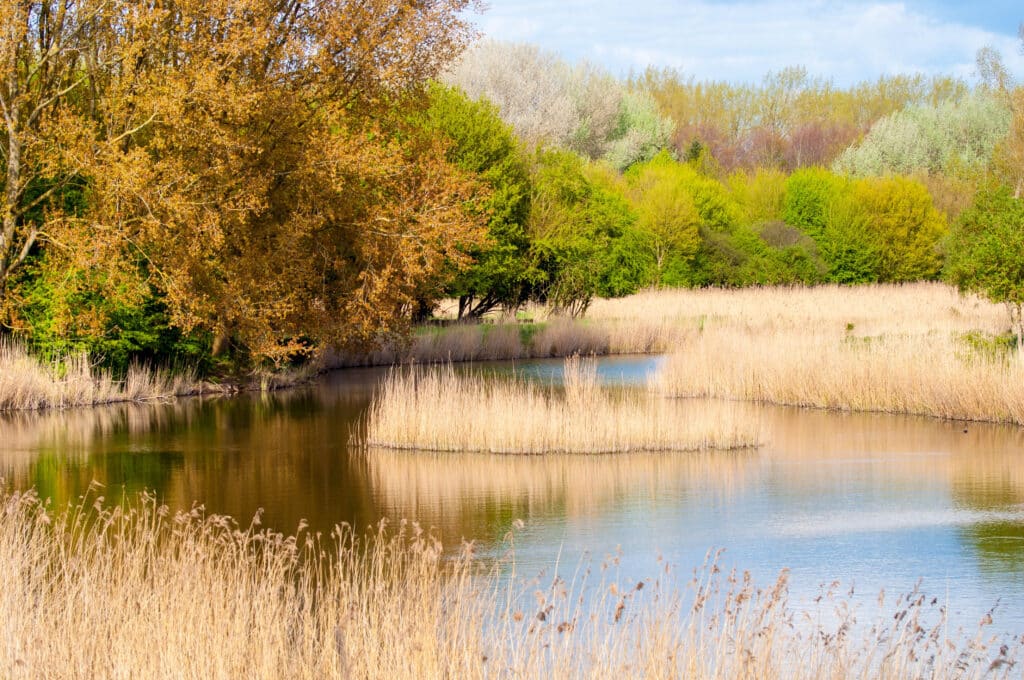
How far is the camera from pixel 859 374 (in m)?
20.8

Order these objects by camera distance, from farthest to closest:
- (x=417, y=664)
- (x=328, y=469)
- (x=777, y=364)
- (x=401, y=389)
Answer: (x=777, y=364) → (x=401, y=389) → (x=328, y=469) → (x=417, y=664)

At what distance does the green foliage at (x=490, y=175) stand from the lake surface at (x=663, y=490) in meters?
13.7

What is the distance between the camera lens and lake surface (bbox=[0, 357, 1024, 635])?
10.9 m

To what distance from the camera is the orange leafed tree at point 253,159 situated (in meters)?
20.7

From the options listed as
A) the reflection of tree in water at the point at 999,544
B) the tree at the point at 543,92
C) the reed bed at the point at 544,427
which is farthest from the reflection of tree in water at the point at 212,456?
the tree at the point at 543,92

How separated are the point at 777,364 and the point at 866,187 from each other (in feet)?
110

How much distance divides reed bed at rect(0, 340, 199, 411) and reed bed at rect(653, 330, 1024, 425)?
9628 mm

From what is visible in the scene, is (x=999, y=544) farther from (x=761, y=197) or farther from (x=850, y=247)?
(x=761, y=197)

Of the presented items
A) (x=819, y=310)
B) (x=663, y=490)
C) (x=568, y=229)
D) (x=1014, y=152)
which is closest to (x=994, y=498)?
(x=663, y=490)

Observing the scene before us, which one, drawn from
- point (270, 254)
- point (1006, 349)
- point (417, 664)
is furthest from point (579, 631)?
point (270, 254)

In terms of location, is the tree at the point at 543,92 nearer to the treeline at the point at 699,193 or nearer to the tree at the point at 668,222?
the treeline at the point at 699,193

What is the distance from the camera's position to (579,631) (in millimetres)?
7957

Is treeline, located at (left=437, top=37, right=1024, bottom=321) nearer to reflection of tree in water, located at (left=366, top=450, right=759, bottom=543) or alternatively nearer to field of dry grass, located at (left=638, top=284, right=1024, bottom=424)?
field of dry grass, located at (left=638, top=284, right=1024, bottom=424)

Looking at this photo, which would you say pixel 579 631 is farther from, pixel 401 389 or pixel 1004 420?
pixel 1004 420
